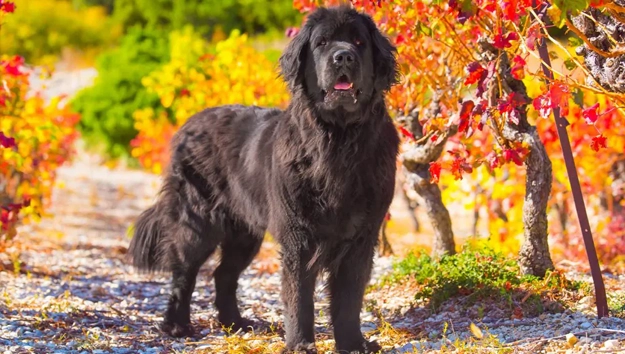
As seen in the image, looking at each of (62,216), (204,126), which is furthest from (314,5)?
(62,216)

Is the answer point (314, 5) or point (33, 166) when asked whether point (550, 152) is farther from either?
point (33, 166)

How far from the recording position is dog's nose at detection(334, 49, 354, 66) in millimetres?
3469

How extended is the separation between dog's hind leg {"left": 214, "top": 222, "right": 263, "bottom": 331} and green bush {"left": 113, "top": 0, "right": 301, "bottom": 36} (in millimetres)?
20635

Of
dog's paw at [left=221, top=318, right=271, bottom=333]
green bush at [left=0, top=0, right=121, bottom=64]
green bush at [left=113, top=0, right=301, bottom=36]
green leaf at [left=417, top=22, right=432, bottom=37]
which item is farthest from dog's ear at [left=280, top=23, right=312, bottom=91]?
green bush at [left=0, top=0, right=121, bottom=64]

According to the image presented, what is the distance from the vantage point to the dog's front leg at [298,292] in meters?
3.76

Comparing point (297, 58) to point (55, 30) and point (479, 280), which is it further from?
point (55, 30)

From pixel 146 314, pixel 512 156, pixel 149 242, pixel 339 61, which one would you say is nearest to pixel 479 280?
pixel 512 156

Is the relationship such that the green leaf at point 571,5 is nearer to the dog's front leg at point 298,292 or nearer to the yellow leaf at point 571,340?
the yellow leaf at point 571,340

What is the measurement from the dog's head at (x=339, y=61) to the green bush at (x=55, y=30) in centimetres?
2426

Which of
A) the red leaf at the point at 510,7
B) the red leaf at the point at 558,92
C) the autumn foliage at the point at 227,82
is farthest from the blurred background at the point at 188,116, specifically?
the red leaf at the point at 510,7

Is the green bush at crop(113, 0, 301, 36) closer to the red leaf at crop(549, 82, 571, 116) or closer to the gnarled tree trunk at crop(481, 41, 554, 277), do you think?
the gnarled tree trunk at crop(481, 41, 554, 277)

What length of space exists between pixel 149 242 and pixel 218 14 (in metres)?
21.7

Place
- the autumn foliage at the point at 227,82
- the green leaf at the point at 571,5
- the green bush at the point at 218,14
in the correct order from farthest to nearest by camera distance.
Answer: the green bush at the point at 218,14 → the autumn foliage at the point at 227,82 → the green leaf at the point at 571,5

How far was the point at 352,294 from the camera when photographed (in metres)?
3.83
